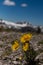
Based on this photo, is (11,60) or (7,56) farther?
(7,56)

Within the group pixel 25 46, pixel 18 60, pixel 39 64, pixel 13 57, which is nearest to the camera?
pixel 25 46

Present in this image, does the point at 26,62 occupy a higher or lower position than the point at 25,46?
lower

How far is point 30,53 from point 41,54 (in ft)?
4.58

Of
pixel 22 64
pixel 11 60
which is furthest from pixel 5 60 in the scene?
pixel 22 64

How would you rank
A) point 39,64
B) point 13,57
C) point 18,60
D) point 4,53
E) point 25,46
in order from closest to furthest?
point 25,46
point 39,64
point 18,60
point 13,57
point 4,53

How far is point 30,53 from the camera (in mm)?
6527

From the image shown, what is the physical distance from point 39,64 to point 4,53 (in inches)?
77.7

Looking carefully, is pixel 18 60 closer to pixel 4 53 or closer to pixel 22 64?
pixel 22 64

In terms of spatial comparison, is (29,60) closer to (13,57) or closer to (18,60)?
(18,60)

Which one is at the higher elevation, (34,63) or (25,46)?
(25,46)

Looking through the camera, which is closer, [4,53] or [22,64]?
[22,64]

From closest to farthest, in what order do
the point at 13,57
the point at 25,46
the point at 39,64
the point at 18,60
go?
the point at 25,46 < the point at 39,64 < the point at 18,60 < the point at 13,57

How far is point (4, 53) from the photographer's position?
8445mm

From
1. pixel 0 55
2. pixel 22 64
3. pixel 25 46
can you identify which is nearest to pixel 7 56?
pixel 0 55
